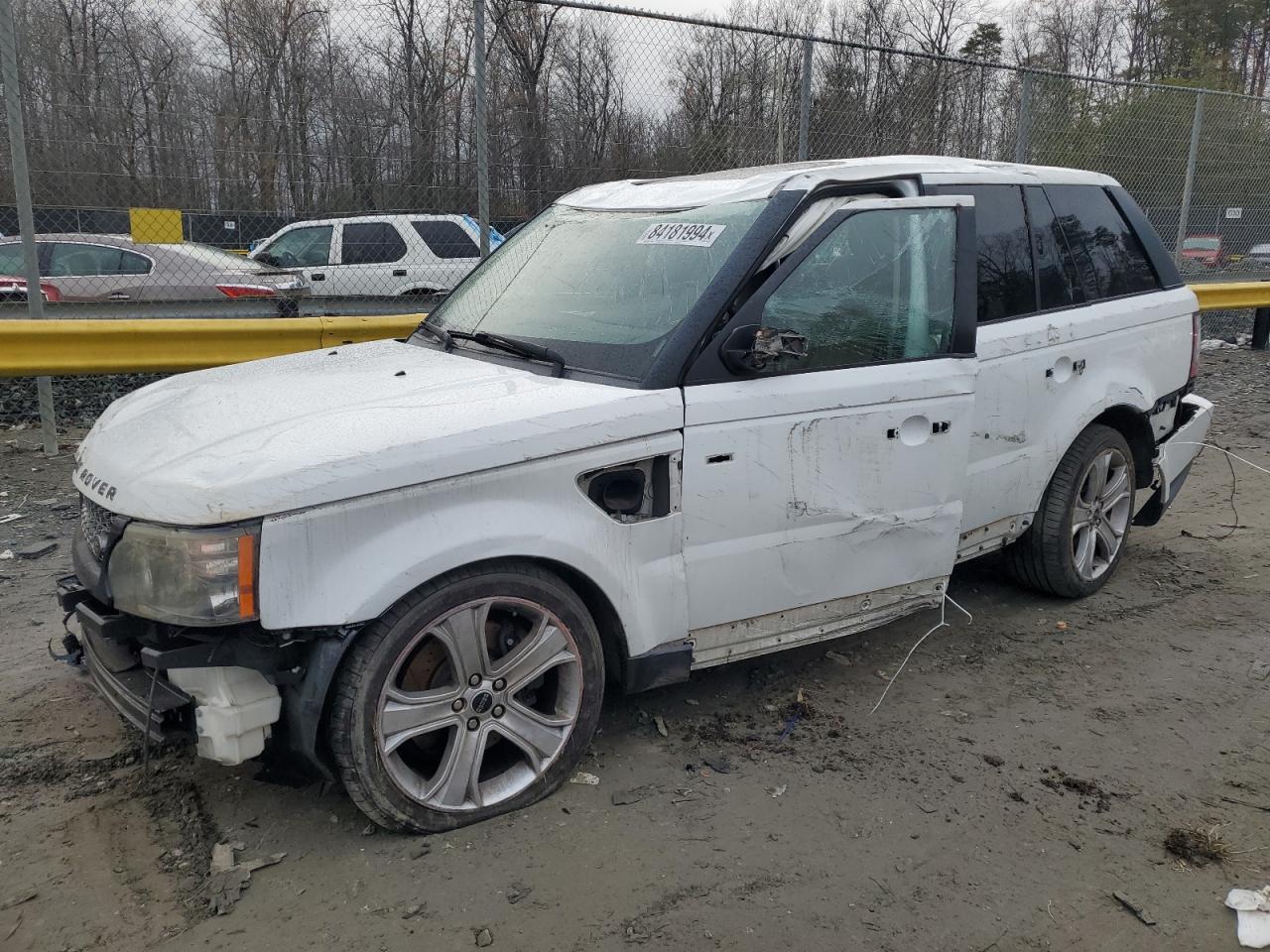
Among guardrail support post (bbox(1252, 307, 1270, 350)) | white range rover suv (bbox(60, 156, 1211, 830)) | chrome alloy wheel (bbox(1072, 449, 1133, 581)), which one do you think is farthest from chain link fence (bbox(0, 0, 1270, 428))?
guardrail support post (bbox(1252, 307, 1270, 350))

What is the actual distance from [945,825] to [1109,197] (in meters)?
3.23

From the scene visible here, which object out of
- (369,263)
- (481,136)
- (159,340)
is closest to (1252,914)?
(159,340)

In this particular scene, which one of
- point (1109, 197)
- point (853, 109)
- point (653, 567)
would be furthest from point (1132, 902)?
point (853, 109)

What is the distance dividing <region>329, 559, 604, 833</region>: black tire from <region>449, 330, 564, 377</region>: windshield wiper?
726 mm

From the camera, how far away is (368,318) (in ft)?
21.9

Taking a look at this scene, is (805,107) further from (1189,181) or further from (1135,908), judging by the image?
(1135,908)

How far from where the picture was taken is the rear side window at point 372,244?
8008 mm

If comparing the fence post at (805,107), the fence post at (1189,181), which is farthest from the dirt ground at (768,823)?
the fence post at (1189,181)

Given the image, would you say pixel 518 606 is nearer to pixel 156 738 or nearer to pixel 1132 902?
pixel 156 738

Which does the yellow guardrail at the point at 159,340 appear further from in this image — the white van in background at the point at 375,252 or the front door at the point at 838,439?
the front door at the point at 838,439

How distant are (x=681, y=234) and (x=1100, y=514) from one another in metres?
2.57

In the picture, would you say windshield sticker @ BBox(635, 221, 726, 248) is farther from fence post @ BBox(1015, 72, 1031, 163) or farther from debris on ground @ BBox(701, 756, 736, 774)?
fence post @ BBox(1015, 72, 1031, 163)

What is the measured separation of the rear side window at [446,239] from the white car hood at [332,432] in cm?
442

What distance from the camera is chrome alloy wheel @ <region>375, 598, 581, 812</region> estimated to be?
Result: 9.59 ft
